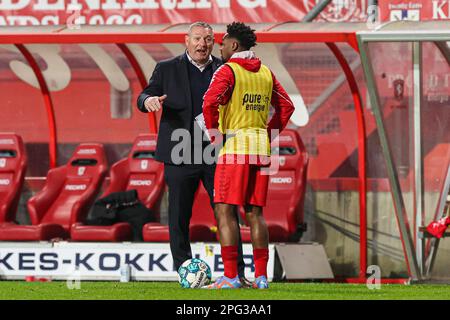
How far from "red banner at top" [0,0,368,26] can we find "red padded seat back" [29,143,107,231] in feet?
4.65

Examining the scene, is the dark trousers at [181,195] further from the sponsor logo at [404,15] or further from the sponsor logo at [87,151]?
the sponsor logo at [404,15]

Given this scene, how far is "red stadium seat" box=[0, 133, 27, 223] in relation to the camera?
13320 millimetres

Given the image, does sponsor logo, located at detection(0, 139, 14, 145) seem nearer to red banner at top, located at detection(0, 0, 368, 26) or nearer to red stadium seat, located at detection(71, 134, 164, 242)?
red stadium seat, located at detection(71, 134, 164, 242)

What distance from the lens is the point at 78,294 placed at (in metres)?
9.12

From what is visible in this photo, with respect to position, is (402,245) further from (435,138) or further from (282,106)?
(282,106)

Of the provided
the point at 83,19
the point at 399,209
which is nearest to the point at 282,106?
the point at 399,209

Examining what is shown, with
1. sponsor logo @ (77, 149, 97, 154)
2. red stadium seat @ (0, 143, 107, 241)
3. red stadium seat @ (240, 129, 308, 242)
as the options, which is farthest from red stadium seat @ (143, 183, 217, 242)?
sponsor logo @ (77, 149, 97, 154)

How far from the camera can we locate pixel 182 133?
32.1 ft

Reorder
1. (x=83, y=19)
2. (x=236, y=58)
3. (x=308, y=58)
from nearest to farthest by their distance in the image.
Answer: (x=236, y=58)
(x=308, y=58)
(x=83, y=19)

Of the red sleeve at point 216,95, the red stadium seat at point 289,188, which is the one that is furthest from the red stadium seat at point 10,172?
the red sleeve at point 216,95

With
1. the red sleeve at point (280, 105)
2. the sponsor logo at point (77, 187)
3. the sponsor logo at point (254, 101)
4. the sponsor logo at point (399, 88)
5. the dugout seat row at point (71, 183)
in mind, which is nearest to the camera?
the sponsor logo at point (254, 101)

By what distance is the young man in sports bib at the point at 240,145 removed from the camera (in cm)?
895

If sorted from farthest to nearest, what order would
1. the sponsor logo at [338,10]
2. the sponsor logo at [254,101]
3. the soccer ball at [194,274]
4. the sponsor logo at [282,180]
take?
the sponsor logo at [338,10] → the sponsor logo at [282,180] → the soccer ball at [194,274] → the sponsor logo at [254,101]

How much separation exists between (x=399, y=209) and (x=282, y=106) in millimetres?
3026
